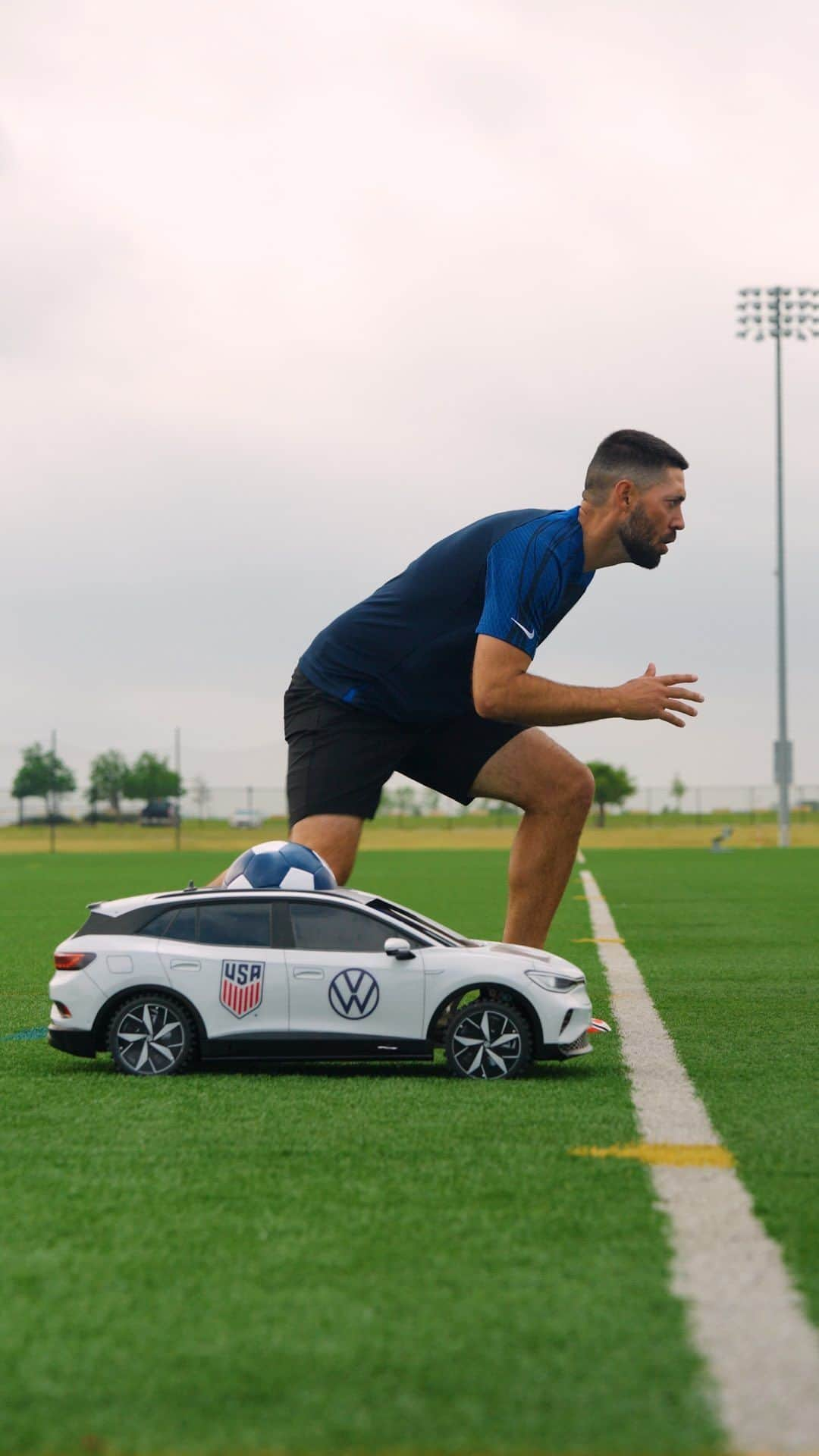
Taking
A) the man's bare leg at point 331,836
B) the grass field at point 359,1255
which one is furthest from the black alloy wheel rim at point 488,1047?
the man's bare leg at point 331,836

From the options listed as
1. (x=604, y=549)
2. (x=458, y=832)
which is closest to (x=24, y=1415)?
(x=604, y=549)

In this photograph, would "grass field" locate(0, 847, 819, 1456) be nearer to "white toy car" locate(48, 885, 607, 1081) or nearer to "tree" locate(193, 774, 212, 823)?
"white toy car" locate(48, 885, 607, 1081)

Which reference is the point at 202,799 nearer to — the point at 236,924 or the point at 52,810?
the point at 52,810

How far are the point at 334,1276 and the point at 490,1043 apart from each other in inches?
123

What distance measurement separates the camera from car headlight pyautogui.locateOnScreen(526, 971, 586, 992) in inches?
273

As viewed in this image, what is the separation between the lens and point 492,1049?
6.86 meters

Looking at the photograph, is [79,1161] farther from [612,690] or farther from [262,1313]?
[612,690]

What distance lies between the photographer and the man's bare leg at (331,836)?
24.5ft

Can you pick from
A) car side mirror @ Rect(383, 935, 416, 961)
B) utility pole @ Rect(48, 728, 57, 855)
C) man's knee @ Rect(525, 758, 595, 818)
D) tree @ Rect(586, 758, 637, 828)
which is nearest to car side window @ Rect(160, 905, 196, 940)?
car side mirror @ Rect(383, 935, 416, 961)

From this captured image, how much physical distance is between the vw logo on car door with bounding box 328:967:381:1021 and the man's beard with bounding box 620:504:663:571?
1.97 meters

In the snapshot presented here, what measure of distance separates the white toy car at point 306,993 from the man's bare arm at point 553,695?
37.6 inches

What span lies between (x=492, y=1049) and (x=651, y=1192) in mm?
2229

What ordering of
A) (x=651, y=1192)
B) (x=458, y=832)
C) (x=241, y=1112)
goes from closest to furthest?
1. (x=651, y=1192)
2. (x=241, y=1112)
3. (x=458, y=832)

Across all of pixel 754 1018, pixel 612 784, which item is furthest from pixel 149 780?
pixel 754 1018
